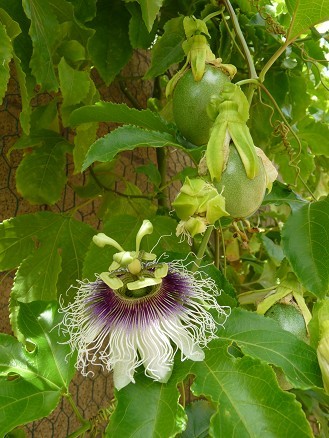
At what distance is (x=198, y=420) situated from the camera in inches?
38.9

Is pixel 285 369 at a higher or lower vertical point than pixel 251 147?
lower

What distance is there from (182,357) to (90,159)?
0.77 feet

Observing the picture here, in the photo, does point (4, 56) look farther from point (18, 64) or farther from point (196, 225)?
point (196, 225)

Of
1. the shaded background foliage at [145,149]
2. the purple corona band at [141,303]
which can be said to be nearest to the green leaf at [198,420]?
the shaded background foliage at [145,149]

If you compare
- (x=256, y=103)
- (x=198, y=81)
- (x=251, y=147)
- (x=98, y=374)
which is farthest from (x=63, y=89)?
(x=98, y=374)

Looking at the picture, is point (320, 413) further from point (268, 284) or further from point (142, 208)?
point (142, 208)

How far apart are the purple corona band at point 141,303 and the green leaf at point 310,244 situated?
0.17m

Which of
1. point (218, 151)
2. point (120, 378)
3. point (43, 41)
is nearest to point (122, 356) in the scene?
point (120, 378)

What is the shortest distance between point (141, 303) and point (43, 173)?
51 cm

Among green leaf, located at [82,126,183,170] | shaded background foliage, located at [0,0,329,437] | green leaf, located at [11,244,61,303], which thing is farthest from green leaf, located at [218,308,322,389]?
green leaf, located at [11,244,61,303]

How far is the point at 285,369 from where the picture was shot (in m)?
0.60

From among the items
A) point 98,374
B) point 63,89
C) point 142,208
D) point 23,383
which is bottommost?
point 98,374

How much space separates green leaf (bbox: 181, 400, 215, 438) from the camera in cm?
97

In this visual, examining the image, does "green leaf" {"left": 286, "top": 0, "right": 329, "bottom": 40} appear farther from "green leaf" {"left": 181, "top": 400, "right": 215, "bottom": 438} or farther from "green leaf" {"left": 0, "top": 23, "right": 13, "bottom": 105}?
"green leaf" {"left": 181, "top": 400, "right": 215, "bottom": 438}
